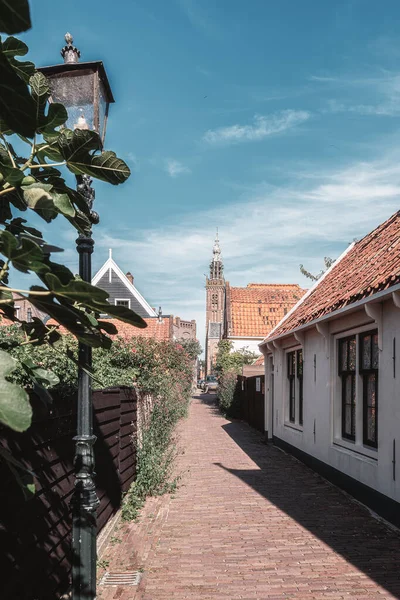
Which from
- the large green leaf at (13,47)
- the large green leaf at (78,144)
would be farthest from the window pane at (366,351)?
the large green leaf at (13,47)

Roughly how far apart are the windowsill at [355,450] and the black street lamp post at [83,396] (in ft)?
16.6

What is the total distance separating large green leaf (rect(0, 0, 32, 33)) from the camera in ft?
3.44

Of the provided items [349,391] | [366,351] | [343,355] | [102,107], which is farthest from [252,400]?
[102,107]

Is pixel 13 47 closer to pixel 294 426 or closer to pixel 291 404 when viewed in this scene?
pixel 294 426

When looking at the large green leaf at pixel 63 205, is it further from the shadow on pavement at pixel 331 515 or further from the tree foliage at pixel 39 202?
the shadow on pavement at pixel 331 515

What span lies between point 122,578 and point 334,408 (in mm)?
5403

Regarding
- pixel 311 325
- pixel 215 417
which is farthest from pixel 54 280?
pixel 215 417

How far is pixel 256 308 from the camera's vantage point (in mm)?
35094

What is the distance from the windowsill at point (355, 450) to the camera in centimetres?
757

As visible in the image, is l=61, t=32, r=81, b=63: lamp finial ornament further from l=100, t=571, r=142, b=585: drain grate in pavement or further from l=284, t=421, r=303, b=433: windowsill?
l=284, t=421, r=303, b=433: windowsill

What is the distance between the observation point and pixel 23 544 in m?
3.61

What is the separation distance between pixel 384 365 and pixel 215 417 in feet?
62.6

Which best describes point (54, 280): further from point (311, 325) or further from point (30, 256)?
point (311, 325)

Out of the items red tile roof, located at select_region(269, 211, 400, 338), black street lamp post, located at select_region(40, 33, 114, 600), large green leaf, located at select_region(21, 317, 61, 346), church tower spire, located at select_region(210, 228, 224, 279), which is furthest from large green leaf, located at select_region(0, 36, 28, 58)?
church tower spire, located at select_region(210, 228, 224, 279)
